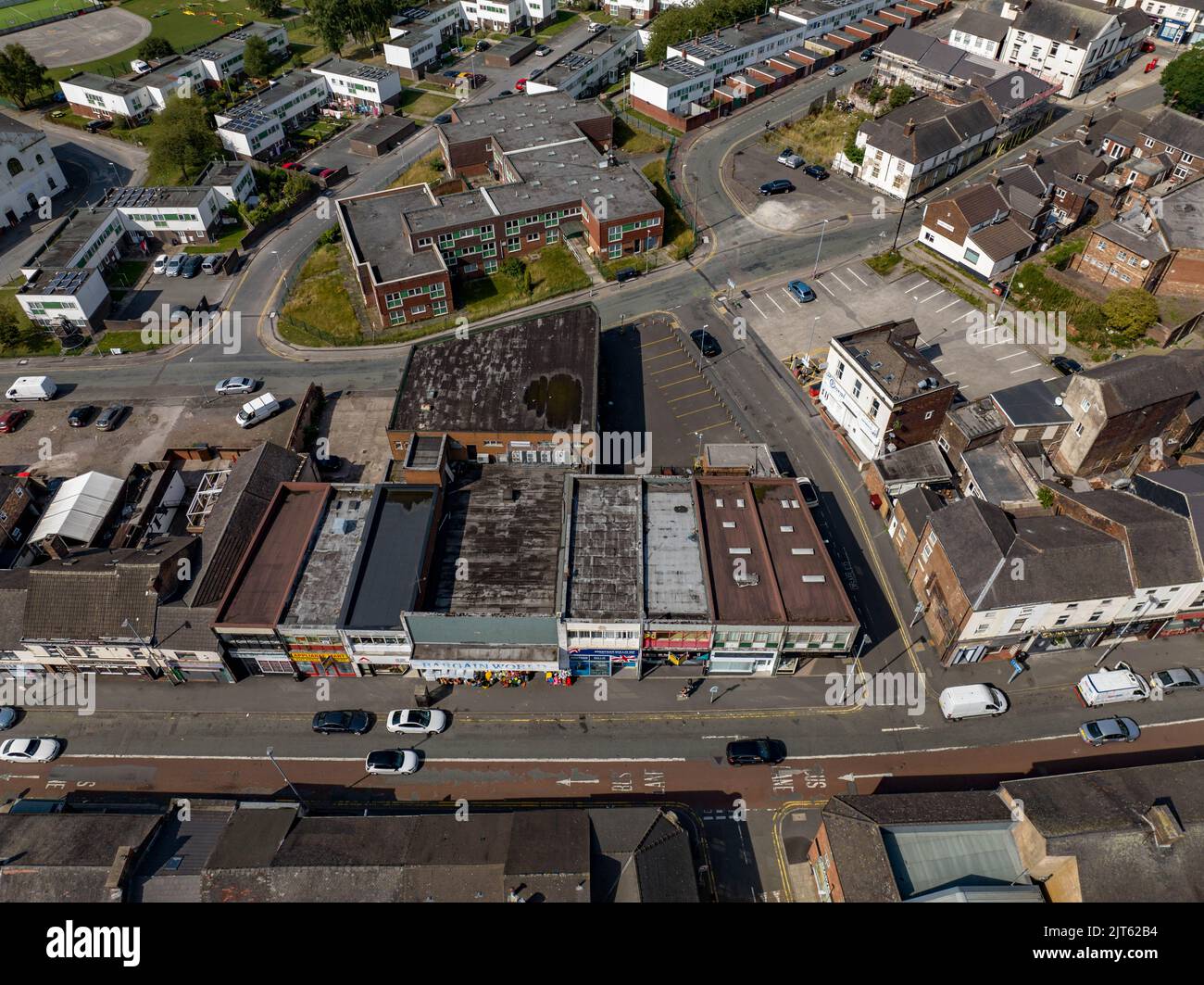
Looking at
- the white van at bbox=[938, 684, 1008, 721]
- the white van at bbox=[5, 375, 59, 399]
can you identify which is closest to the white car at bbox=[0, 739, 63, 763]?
the white van at bbox=[5, 375, 59, 399]

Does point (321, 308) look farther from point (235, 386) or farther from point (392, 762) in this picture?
point (392, 762)

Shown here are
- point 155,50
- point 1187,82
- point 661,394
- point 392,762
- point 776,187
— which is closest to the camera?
point 392,762

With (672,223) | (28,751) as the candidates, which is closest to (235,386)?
(28,751)

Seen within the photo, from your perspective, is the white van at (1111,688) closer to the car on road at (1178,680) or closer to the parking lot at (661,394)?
the car on road at (1178,680)

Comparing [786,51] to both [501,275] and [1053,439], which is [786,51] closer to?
[501,275]

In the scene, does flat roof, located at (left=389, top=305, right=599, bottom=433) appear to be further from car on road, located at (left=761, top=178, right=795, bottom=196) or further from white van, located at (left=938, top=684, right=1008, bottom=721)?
car on road, located at (left=761, top=178, right=795, bottom=196)

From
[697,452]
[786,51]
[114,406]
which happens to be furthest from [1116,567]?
[786,51]
